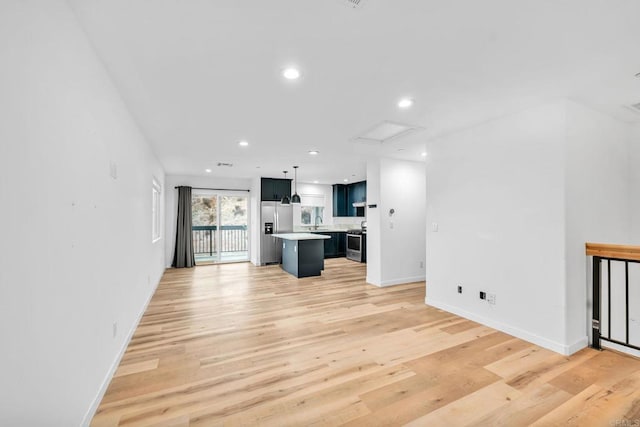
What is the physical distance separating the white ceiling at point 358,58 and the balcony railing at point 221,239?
203 inches

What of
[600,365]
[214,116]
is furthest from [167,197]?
[600,365]

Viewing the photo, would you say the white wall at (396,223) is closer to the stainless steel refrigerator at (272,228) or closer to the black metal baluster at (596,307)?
the black metal baluster at (596,307)

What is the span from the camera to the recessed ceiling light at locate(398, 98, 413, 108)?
2.81 meters

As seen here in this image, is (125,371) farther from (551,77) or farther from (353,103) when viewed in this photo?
(551,77)

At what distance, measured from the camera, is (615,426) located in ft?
5.93

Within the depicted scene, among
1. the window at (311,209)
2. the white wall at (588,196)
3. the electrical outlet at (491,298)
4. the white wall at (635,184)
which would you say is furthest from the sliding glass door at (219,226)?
the white wall at (635,184)

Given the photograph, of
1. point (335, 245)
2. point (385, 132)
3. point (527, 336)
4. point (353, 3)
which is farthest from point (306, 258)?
point (353, 3)

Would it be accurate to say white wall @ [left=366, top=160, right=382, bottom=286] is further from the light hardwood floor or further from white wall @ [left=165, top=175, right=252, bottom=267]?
white wall @ [left=165, top=175, right=252, bottom=267]

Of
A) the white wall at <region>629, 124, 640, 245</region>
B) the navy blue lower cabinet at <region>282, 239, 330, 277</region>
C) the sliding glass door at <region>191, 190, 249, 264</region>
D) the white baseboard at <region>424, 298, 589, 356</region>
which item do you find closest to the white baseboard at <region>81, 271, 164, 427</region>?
the navy blue lower cabinet at <region>282, 239, 330, 277</region>

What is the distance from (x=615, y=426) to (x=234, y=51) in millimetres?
3482

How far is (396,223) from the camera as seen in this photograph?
5.53 metres

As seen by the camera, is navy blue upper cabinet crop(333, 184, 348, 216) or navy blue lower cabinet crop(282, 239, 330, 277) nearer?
navy blue lower cabinet crop(282, 239, 330, 277)

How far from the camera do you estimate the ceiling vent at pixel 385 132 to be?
364 centimetres

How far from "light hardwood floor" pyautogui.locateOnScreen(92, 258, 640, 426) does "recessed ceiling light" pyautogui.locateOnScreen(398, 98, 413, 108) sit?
2461mm
